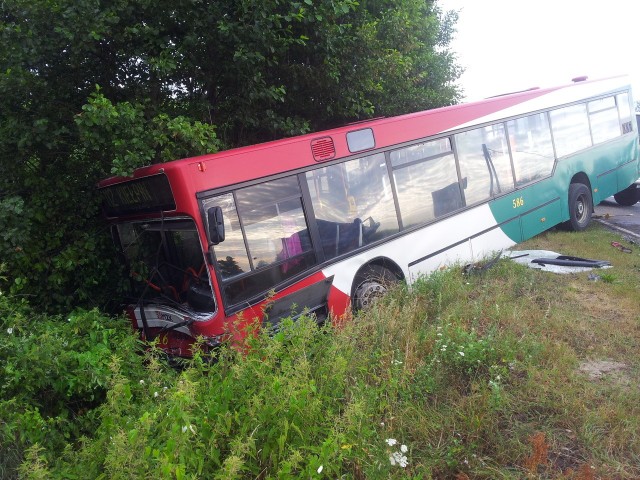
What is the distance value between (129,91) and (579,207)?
829 centimetres

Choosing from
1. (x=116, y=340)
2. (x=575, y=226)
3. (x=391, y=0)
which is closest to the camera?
(x=116, y=340)

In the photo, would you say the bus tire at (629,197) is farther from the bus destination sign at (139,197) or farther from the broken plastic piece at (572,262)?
the bus destination sign at (139,197)

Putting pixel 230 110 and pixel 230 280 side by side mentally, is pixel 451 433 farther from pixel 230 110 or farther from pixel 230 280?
pixel 230 110

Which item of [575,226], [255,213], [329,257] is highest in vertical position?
[255,213]

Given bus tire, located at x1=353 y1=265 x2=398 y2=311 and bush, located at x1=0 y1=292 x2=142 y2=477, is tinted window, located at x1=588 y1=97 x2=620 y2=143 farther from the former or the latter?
bush, located at x1=0 y1=292 x2=142 y2=477

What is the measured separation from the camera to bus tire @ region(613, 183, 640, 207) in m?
13.1

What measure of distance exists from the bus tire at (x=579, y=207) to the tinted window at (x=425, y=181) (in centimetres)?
335

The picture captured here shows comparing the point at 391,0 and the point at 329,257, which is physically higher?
the point at 391,0

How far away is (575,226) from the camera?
10.3 meters

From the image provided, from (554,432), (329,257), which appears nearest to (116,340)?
(329,257)

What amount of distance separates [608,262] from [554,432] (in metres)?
4.89

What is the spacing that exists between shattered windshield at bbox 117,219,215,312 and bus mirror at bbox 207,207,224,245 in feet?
0.81

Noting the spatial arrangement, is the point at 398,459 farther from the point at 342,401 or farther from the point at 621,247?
the point at 621,247

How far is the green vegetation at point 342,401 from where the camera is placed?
287 centimetres
